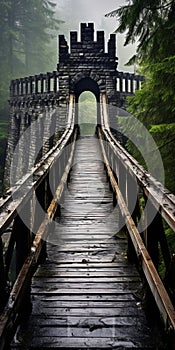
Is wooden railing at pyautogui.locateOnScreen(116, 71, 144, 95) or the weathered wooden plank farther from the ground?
wooden railing at pyautogui.locateOnScreen(116, 71, 144, 95)

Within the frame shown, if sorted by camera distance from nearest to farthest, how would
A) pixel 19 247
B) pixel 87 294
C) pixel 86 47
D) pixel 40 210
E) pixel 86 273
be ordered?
pixel 19 247 < pixel 87 294 < pixel 86 273 < pixel 40 210 < pixel 86 47

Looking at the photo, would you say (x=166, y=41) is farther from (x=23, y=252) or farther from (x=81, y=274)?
(x=23, y=252)

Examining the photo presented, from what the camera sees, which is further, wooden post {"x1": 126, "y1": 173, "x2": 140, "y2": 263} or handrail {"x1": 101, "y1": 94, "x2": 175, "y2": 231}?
wooden post {"x1": 126, "y1": 173, "x2": 140, "y2": 263}

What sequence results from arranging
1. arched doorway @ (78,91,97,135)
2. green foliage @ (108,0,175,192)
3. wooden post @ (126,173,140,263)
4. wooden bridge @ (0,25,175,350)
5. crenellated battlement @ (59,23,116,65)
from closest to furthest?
wooden bridge @ (0,25,175,350) → wooden post @ (126,173,140,263) → green foliage @ (108,0,175,192) → crenellated battlement @ (59,23,116,65) → arched doorway @ (78,91,97,135)

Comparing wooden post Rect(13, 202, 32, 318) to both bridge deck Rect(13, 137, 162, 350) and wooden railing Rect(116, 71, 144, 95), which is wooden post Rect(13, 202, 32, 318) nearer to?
bridge deck Rect(13, 137, 162, 350)

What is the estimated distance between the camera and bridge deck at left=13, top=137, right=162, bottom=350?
317 cm

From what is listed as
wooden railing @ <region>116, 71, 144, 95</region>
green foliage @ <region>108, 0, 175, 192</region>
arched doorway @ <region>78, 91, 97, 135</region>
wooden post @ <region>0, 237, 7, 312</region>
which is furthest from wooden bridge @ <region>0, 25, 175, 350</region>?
arched doorway @ <region>78, 91, 97, 135</region>

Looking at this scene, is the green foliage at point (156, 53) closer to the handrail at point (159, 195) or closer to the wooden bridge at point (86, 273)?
the wooden bridge at point (86, 273)

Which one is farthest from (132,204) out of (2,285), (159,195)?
(2,285)

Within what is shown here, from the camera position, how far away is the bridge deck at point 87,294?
3.17 m

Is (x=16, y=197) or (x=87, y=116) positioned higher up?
(x=87, y=116)

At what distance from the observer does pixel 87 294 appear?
3.90m

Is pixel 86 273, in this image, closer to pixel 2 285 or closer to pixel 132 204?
pixel 132 204

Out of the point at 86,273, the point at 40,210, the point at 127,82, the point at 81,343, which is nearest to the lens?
the point at 81,343
